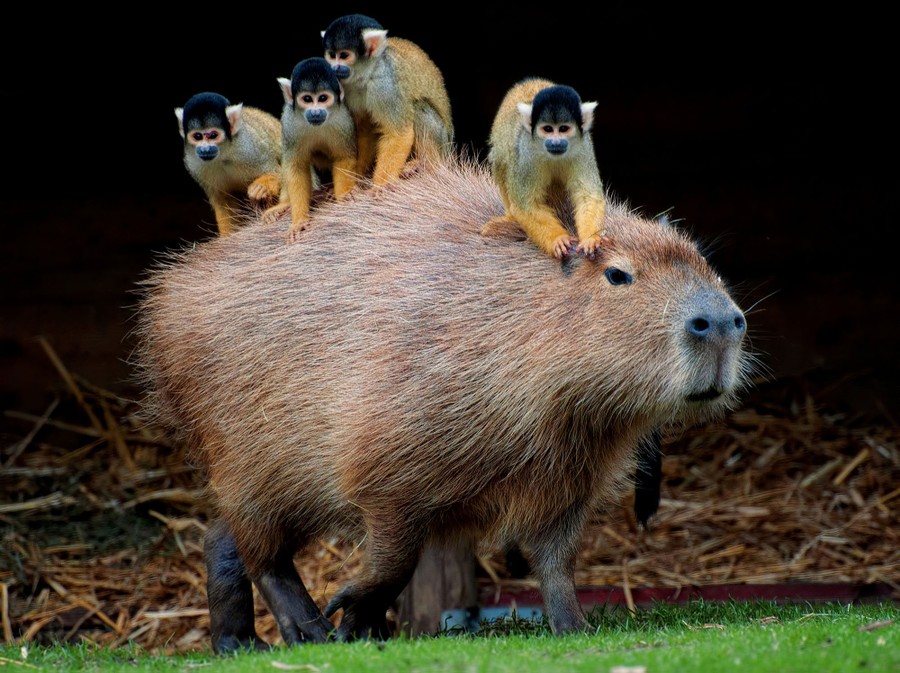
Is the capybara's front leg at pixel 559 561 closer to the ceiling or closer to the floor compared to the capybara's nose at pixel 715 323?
closer to the floor

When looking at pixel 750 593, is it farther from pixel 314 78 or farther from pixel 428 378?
pixel 314 78

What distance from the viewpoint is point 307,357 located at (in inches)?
256

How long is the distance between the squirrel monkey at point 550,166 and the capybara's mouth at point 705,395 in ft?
2.44

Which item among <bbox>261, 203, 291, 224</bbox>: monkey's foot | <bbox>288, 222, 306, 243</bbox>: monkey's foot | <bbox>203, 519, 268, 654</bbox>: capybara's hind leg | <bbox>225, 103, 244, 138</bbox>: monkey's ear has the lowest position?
<bbox>203, 519, 268, 654</bbox>: capybara's hind leg

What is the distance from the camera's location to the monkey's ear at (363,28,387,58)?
682cm

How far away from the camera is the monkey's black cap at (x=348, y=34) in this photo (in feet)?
22.3

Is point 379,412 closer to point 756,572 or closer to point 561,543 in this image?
point 561,543

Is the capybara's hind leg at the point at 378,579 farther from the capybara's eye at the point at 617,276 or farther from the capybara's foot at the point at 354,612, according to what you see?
the capybara's eye at the point at 617,276

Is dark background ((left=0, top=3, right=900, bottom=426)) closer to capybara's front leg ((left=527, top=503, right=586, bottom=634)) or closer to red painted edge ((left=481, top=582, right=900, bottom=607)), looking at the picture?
red painted edge ((left=481, top=582, right=900, bottom=607))

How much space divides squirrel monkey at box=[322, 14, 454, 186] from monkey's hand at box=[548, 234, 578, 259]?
4.39ft

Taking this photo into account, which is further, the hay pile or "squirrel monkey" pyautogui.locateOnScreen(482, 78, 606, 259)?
the hay pile

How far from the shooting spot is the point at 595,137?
10.5 metres

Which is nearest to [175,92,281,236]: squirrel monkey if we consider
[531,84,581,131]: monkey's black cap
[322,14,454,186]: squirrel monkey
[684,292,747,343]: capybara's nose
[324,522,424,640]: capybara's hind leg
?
[322,14,454,186]: squirrel monkey

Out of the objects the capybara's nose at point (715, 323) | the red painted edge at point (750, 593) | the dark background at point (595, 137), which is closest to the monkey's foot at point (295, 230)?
the capybara's nose at point (715, 323)
